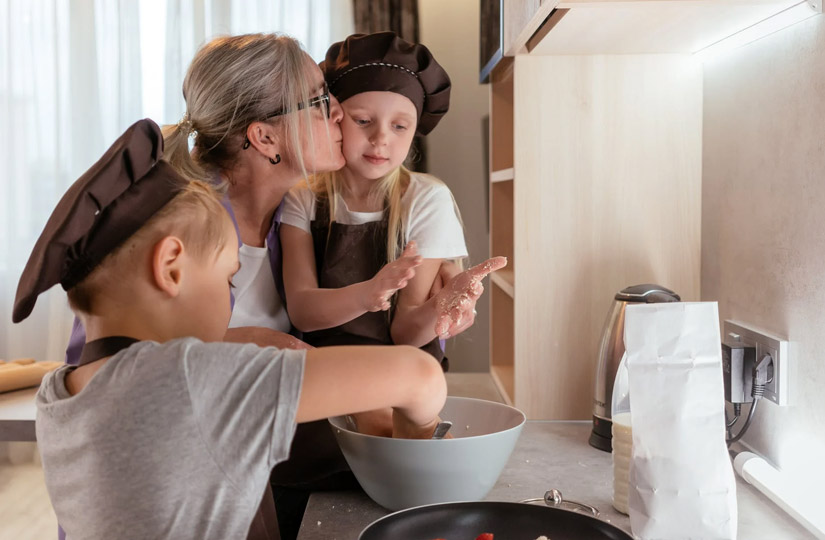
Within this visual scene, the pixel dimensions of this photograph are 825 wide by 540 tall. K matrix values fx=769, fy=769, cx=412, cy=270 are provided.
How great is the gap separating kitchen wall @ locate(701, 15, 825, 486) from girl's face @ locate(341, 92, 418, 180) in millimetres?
554

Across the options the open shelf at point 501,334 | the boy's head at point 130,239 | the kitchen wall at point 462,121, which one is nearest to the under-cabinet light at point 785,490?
the boy's head at point 130,239

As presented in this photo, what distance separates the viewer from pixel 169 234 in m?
0.78

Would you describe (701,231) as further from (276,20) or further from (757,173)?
(276,20)

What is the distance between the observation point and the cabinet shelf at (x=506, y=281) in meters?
1.51

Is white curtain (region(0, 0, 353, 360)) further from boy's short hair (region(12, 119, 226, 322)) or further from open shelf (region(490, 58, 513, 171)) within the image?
boy's short hair (region(12, 119, 226, 322))

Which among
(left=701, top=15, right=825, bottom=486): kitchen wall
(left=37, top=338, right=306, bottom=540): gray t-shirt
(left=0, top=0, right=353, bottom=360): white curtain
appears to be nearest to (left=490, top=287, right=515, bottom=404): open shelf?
(left=701, top=15, right=825, bottom=486): kitchen wall

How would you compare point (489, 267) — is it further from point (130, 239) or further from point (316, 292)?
point (130, 239)

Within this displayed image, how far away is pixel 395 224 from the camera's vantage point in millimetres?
1364

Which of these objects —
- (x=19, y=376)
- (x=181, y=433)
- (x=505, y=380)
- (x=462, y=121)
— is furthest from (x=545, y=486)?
(x=462, y=121)

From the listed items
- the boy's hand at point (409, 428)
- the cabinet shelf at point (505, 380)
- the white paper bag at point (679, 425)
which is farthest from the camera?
the cabinet shelf at point (505, 380)

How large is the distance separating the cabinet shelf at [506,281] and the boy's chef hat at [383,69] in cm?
39

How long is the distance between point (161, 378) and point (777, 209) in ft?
2.93

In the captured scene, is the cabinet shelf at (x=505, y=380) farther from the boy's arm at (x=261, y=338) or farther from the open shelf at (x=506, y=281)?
the boy's arm at (x=261, y=338)

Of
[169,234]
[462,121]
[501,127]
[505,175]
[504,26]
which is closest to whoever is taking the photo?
[169,234]
